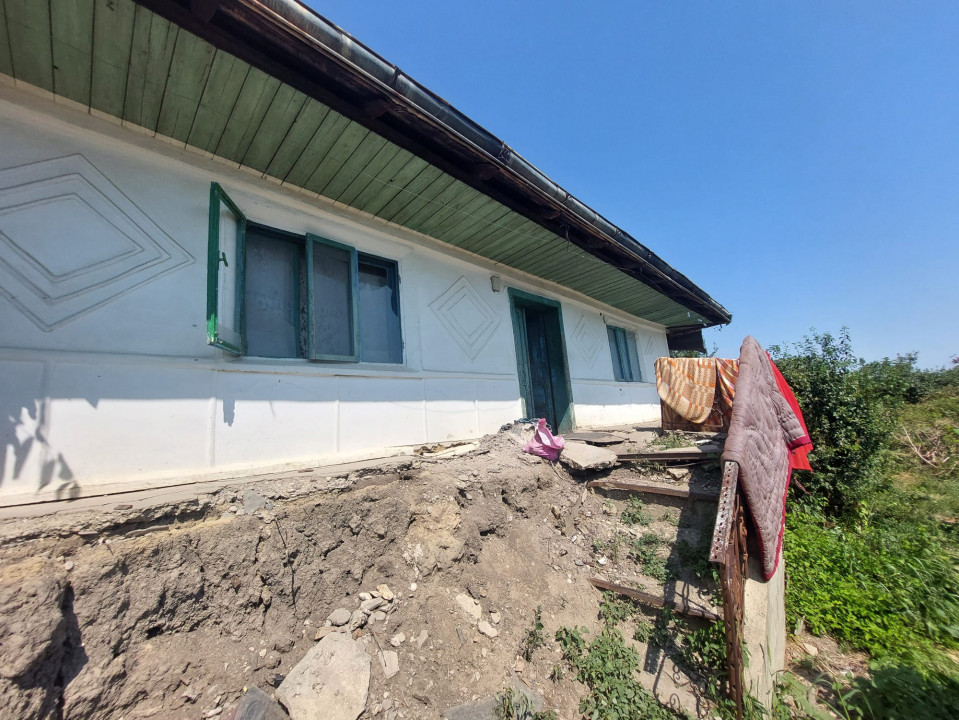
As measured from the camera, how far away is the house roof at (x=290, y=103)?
2.14 metres

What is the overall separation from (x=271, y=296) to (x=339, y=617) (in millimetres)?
2706

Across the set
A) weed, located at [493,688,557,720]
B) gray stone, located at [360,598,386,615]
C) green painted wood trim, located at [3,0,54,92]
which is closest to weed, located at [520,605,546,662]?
weed, located at [493,688,557,720]

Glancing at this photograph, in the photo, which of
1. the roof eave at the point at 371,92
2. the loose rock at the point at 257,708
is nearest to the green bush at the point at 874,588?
the loose rock at the point at 257,708

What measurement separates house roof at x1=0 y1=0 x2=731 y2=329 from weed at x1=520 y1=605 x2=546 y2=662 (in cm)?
388

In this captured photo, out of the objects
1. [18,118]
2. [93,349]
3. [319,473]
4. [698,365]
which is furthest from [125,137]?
[698,365]

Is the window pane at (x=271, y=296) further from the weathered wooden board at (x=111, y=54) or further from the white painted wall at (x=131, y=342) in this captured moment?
the weathered wooden board at (x=111, y=54)

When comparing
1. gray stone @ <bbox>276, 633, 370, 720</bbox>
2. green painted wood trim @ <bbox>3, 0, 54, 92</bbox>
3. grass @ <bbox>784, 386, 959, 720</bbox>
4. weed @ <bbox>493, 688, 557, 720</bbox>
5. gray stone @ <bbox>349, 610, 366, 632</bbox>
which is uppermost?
green painted wood trim @ <bbox>3, 0, 54, 92</bbox>

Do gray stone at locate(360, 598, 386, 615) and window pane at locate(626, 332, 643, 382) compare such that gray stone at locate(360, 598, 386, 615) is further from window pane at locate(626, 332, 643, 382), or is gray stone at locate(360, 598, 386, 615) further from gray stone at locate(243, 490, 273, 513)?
window pane at locate(626, 332, 643, 382)

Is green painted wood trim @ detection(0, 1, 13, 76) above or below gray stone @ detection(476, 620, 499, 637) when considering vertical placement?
above

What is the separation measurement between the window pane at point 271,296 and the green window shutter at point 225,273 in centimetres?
20

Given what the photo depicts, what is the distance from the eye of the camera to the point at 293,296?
3.53 metres

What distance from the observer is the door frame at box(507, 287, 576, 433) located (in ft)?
19.0

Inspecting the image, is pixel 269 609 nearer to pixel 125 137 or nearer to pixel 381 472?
pixel 381 472

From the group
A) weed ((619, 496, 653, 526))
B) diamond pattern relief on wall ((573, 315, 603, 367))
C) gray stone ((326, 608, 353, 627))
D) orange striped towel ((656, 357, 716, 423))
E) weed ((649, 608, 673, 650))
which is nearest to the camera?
gray stone ((326, 608, 353, 627))
